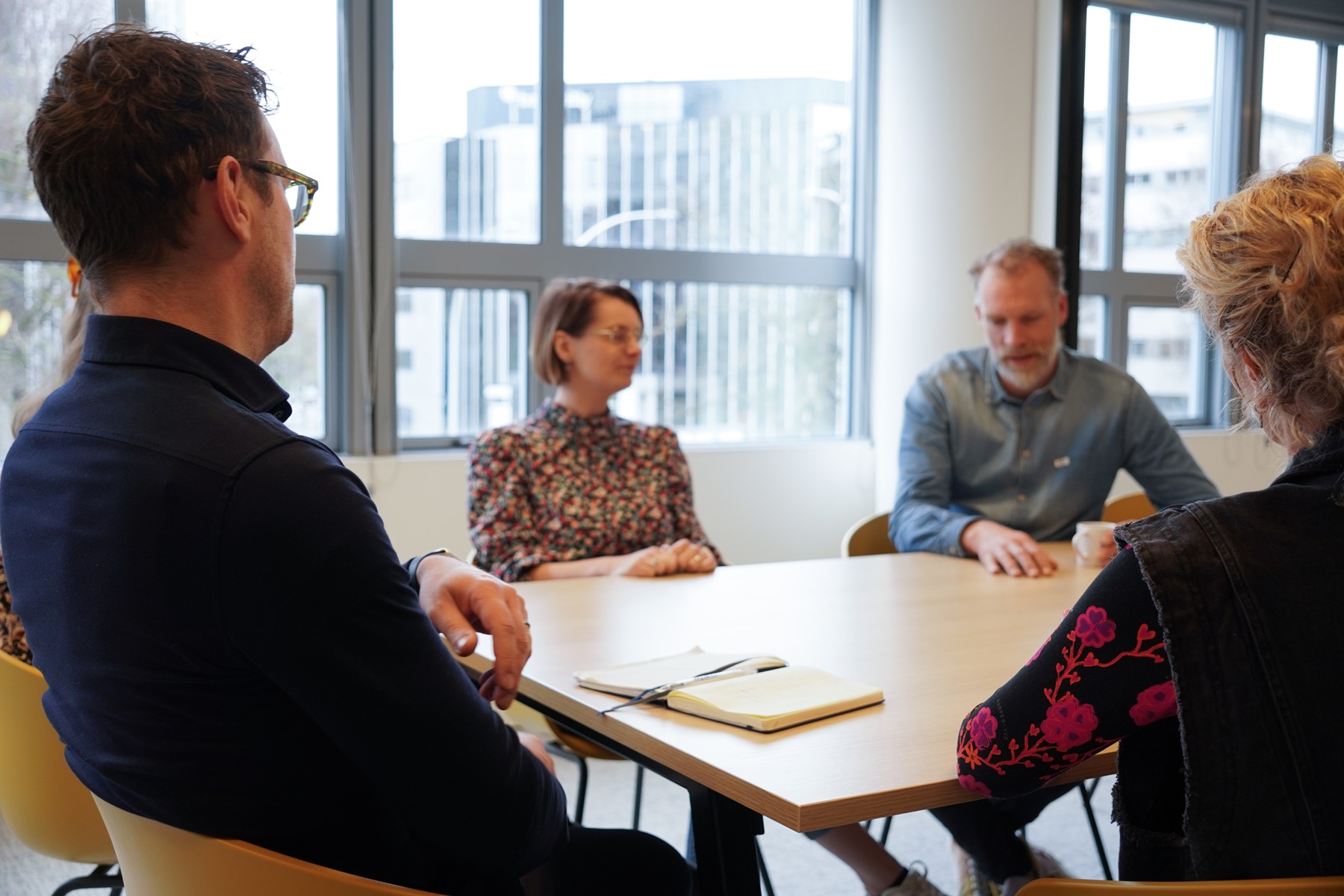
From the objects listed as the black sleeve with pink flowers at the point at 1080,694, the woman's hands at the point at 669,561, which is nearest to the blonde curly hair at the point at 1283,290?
the black sleeve with pink flowers at the point at 1080,694

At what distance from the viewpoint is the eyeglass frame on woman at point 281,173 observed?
1.05 metres

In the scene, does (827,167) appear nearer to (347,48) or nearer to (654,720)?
(347,48)

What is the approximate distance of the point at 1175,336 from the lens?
4.84 meters

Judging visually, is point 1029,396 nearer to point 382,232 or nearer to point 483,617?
point 483,617

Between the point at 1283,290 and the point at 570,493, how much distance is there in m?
1.81

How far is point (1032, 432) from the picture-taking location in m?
2.91

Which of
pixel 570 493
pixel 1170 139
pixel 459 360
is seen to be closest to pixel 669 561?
pixel 570 493

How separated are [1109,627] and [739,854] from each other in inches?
19.8

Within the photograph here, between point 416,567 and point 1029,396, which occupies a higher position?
point 1029,396

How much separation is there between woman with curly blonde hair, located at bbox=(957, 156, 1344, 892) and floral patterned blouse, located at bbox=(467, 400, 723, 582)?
150 centimetres

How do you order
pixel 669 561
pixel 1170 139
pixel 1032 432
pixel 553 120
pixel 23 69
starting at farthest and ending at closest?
pixel 1170 139
pixel 553 120
pixel 23 69
pixel 1032 432
pixel 669 561

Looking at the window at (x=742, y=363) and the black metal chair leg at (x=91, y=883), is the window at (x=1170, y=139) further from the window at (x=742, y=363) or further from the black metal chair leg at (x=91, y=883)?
the black metal chair leg at (x=91, y=883)

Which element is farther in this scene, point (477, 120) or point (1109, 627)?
point (477, 120)

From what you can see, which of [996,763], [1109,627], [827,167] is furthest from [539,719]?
[827,167]
